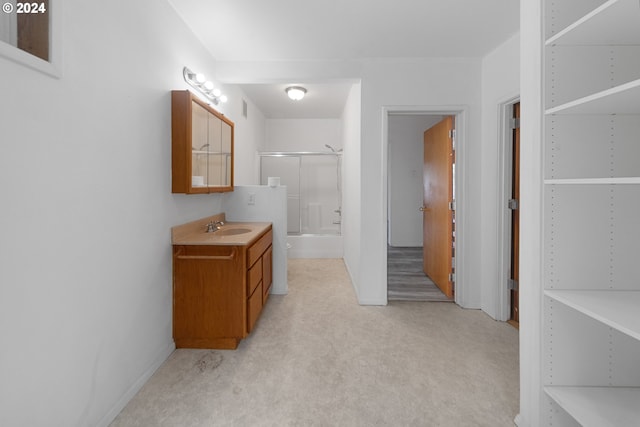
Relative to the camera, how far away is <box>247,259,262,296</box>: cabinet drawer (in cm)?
227

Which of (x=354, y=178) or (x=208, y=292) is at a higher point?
(x=354, y=178)

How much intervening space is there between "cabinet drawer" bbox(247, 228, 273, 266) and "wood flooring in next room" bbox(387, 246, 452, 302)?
4.87 ft

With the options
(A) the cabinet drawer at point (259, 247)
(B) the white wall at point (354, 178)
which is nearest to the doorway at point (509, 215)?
(B) the white wall at point (354, 178)

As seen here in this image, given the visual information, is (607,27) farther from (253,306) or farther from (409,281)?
(409,281)

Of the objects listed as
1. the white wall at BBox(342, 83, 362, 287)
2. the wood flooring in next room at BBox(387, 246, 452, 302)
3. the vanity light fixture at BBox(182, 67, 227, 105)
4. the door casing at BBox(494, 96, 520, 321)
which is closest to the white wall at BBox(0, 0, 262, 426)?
the vanity light fixture at BBox(182, 67, 227, 105)

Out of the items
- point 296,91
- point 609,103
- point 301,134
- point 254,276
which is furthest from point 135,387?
point 301,134

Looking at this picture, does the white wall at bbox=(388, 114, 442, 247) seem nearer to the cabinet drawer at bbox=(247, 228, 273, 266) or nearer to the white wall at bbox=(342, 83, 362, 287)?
the white wall at bbox=(342, 83, 362, 287)

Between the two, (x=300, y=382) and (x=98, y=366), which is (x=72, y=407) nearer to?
(x=98, y=366)

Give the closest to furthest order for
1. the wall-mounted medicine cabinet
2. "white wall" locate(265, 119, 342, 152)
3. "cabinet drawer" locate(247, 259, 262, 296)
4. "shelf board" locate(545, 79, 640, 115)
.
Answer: "shelf board" locate(545, 79, 640, 115), the wall-mounted medicine cabinet, "cabinet drawer" locate(247, 259, 262, 296), "white wall" locate(265, 119, 342, 152)

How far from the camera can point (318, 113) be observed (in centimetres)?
516

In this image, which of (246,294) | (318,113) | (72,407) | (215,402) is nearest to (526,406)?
(215,402)

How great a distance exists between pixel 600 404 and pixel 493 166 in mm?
2048

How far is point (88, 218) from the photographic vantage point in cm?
140

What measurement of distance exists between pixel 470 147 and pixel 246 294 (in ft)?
8.32
